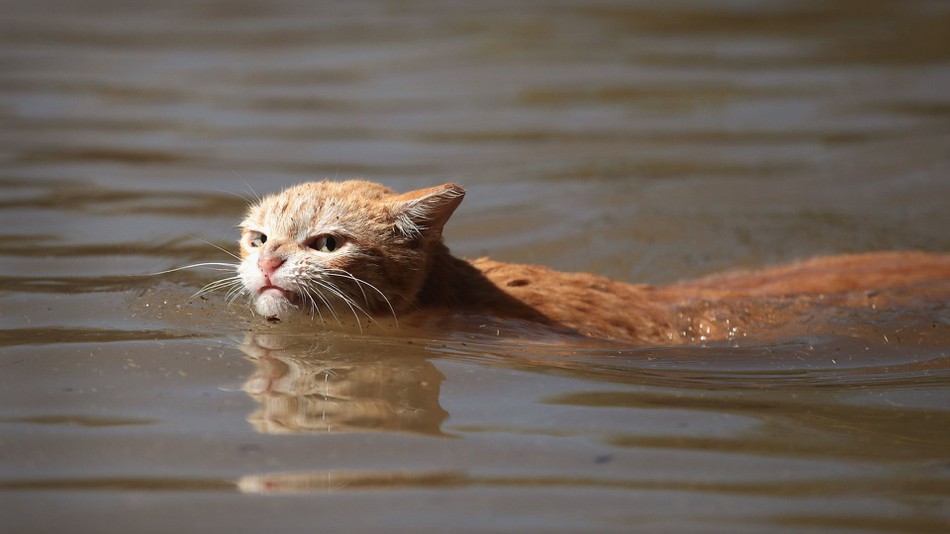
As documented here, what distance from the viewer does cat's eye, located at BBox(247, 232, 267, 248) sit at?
17.8ft

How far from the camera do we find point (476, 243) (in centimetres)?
848

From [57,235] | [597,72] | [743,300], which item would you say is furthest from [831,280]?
[597,72]

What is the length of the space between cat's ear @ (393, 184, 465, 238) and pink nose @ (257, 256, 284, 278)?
0.59 m

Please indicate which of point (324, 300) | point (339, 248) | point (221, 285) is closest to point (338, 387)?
point (324, 300)

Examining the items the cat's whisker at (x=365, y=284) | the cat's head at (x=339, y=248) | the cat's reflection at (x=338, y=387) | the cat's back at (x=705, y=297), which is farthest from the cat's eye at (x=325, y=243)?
the cat's back at (x=705, y=297)

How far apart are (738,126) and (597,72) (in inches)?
85.6

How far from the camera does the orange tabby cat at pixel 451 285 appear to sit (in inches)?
203

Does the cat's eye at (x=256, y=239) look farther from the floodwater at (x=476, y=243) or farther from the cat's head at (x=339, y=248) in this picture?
the floodwater at (x=476, y=243)

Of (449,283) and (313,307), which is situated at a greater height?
(449,283)

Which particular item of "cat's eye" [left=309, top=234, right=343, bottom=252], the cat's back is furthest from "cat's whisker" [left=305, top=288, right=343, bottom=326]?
the cat's back

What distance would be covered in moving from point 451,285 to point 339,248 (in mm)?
674

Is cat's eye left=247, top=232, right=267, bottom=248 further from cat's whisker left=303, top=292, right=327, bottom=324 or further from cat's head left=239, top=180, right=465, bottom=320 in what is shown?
cat's whisker left=303, top=292, right=327, bottom=324

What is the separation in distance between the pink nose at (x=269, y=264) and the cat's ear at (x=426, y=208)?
0.59 m

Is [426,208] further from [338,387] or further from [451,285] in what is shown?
[338,387]
